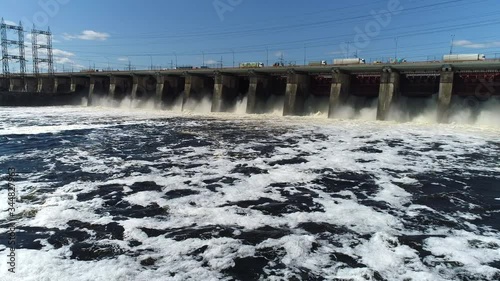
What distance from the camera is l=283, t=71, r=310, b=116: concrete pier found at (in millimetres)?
41031

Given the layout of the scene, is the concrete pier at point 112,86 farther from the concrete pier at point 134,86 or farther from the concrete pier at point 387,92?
the concrete pier at point 387,92

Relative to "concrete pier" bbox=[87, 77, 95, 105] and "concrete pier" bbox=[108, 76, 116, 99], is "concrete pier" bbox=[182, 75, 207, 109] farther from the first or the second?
"concrete pier" bbox=[87, 77, 95, 105]

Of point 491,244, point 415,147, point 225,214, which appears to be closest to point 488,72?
point 415,147

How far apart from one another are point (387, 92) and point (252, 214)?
29245mm

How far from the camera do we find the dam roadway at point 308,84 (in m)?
32.4

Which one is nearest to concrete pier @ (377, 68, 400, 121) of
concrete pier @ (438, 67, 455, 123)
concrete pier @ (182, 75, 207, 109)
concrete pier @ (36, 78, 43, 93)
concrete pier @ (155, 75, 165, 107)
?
concrete pier @ (438, 67, 455, 123)

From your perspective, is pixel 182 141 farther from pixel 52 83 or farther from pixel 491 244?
pixel 52 83

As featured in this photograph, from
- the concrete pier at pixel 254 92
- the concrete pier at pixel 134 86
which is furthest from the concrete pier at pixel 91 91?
the concrete pier at pixel 254 92

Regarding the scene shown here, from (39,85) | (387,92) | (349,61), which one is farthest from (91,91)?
(387,92)

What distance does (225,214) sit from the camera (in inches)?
366

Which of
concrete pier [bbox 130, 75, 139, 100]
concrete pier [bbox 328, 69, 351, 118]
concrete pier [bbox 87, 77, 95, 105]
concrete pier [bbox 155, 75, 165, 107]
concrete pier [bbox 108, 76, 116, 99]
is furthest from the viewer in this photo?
concrete pier [bbox 87, 77, 95, 105]

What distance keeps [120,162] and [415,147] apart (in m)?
15.3

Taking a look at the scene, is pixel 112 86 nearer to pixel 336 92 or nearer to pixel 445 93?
pixel 336 92

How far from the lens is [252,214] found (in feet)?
30.6
